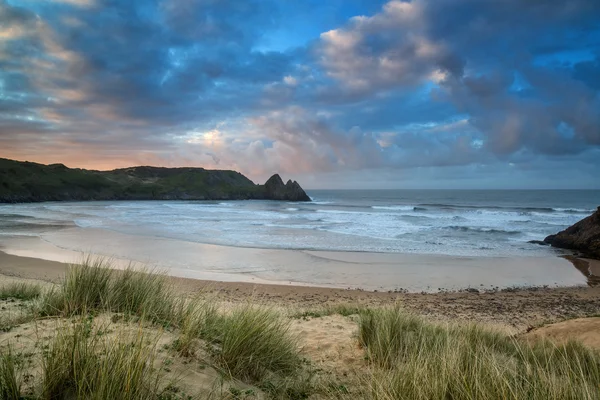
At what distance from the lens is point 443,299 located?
1187cm

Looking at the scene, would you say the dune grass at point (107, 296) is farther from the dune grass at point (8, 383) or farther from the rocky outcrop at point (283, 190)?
the rocky outcrop at point (283, 190)

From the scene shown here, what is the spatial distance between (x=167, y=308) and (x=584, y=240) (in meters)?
26.3

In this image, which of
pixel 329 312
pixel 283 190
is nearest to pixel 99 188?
pixel 283 190

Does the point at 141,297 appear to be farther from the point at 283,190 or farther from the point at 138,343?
the point at 283,190

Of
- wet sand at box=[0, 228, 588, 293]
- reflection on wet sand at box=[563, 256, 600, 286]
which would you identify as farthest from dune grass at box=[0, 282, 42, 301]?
reflection on wet sand at box=[563, 256, 600, 286]

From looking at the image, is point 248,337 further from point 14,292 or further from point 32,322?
point 14,292

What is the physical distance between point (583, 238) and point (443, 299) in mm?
17168

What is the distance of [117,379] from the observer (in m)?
2.65

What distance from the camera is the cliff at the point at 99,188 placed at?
3533 inches

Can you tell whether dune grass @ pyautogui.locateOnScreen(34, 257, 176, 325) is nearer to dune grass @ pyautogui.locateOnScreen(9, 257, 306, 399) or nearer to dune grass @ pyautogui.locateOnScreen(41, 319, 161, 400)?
dune grass @ pyautogui.locateOnScreen(9, 257, 306, 399)

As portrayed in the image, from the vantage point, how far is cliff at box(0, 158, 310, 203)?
3533 inches

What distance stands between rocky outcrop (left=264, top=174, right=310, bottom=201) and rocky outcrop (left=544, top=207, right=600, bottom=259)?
83.2m

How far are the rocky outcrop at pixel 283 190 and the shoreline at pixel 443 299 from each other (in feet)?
303

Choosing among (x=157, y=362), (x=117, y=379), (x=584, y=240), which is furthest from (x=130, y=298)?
(x=584, y=240)
